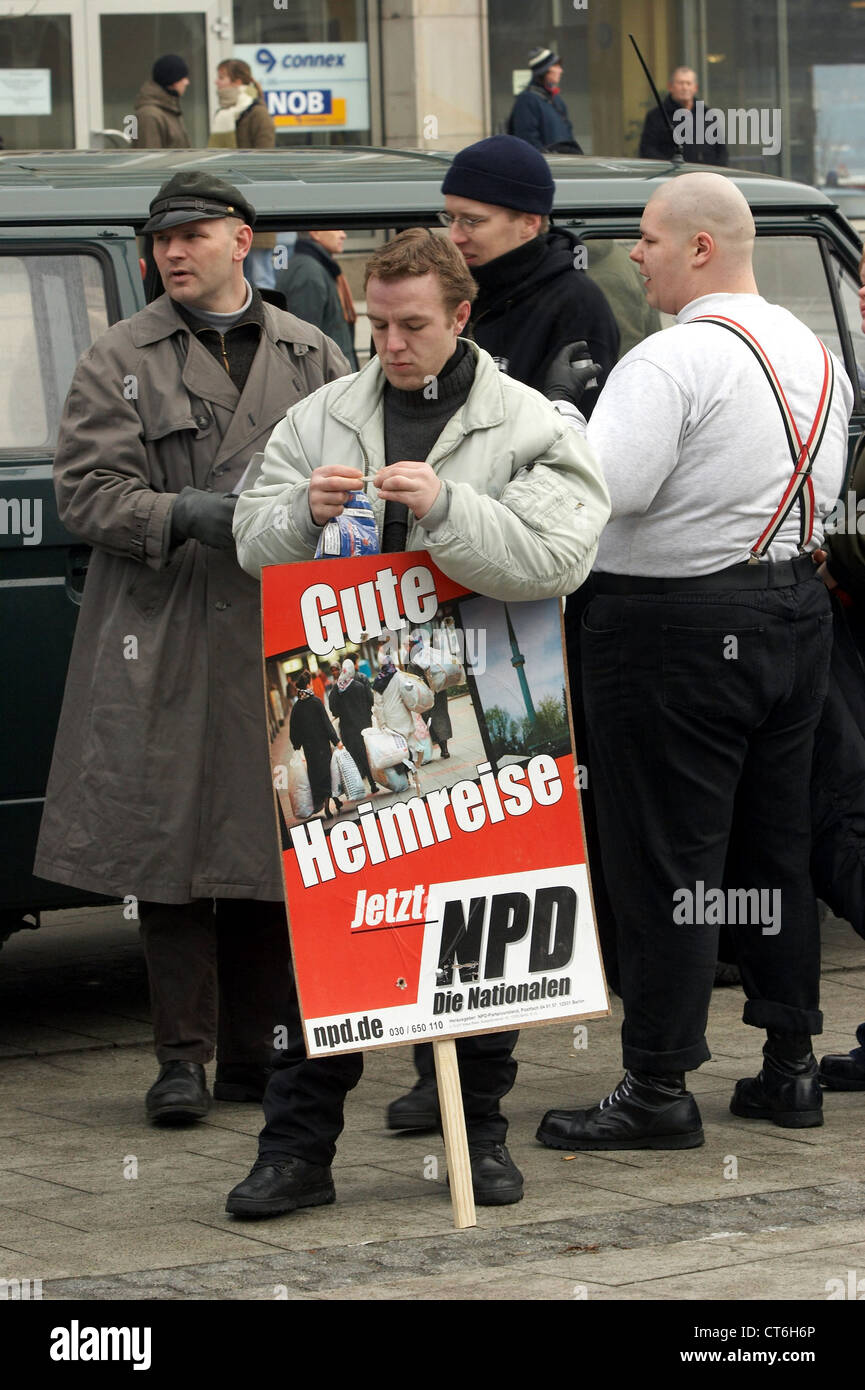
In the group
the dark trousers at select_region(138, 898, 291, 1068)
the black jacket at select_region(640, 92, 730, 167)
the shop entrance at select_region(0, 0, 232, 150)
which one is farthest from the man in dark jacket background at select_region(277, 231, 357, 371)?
the shop entrance at select_region(0, 0, 232, 150)

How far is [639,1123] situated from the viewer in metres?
5.04

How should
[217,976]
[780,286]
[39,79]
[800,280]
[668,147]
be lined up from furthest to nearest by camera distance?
[39,79], [668,147], [800,280], [780,286], [217,976]

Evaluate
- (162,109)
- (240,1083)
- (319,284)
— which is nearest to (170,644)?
(240,1083)

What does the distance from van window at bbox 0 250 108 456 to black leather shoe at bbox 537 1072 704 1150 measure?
2.28m

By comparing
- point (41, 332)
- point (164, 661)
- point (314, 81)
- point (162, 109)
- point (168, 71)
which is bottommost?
point (164, 661)

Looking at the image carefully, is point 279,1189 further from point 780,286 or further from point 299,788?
point 780,286

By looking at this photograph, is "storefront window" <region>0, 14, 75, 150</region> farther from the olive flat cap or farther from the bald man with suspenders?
the bald man with suspenders

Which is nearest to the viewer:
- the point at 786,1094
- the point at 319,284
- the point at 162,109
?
the point at 786,1094

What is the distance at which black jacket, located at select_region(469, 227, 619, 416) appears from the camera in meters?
5.39

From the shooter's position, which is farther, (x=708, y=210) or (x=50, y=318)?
(x=50, y=318)

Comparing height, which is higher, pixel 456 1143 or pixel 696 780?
pixel 696 780

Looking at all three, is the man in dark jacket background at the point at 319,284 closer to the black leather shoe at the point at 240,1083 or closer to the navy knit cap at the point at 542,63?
the black leather shoe at the point at 240,1083

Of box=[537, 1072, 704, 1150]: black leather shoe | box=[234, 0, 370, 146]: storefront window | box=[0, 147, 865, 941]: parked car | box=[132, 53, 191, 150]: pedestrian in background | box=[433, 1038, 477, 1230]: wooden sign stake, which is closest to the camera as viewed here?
box=[433, 1038, 477, 1230]: wooden sign stake

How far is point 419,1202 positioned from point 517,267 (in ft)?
7.31
